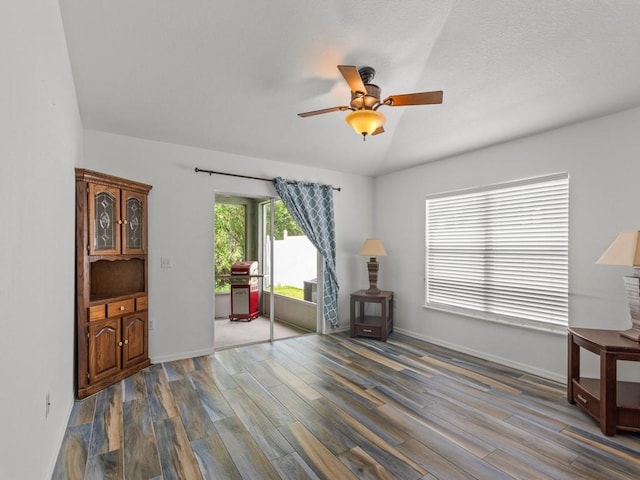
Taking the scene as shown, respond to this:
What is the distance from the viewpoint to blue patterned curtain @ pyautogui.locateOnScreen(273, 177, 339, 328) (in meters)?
4.52

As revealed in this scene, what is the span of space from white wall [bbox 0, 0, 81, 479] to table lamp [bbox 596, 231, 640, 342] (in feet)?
11.5

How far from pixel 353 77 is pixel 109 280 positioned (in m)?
3.22

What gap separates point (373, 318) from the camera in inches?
197

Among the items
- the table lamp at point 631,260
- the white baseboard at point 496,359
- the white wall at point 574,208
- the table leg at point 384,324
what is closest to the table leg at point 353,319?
the table leg at point 384,324

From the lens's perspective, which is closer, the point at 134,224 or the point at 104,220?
the point at 104,220

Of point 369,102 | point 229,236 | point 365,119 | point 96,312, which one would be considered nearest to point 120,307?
point 96,312

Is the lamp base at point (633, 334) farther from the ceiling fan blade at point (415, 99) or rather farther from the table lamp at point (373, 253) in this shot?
the table lamp at point (373, 253)

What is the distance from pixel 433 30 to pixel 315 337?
154 inches

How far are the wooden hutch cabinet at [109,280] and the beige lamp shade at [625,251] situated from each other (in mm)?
4231

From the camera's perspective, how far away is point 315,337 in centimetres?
473

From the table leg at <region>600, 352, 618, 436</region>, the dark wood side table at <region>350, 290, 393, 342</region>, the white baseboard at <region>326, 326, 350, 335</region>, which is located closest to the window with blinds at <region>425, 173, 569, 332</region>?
the dark wood side table at <region>350, 290, 393, 342</region>

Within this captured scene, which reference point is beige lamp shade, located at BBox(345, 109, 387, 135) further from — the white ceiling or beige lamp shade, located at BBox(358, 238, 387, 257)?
beige lamp shade, located at BBox(358, 238, 387, 257)

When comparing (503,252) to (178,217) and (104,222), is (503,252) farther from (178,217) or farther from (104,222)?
(104,222)

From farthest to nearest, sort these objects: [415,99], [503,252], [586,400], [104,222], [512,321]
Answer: [503,252] < [512,321] < [104,222] < [586,400] < [415,99]
